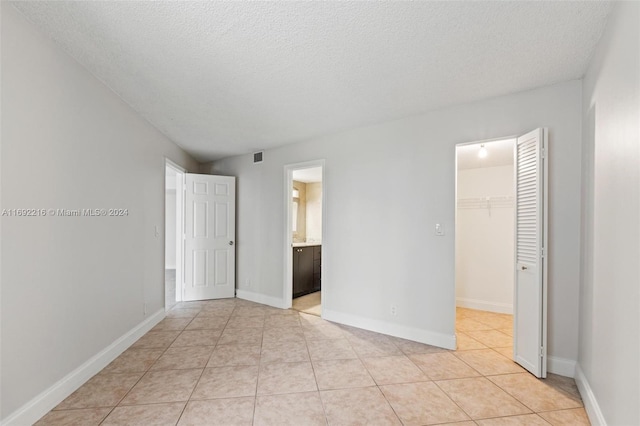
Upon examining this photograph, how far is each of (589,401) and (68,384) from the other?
3.59 metres

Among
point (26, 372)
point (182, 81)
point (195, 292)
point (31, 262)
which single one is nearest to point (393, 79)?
point (182, 81)

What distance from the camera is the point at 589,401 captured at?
1921mm

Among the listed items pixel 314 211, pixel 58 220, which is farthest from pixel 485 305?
pixel 58 220

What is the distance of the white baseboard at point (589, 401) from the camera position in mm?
1720

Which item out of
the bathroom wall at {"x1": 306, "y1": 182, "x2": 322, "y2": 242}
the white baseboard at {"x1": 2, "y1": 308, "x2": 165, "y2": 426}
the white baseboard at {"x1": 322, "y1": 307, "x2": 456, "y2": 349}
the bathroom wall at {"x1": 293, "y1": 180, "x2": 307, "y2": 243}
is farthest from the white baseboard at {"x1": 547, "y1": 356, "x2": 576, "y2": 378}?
the bathroom wall at {"x1": 293, "y1": 180, "x2": 307, "y2": 243}

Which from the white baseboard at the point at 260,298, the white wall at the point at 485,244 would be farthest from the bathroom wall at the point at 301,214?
the white wall at the point at 485,244

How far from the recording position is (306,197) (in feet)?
22.4

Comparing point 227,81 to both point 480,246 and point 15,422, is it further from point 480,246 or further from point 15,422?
point 480,246

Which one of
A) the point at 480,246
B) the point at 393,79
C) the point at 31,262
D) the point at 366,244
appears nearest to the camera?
the point at 31,262

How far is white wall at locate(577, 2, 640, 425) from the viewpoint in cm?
133

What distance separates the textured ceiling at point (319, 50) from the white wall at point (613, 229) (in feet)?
1.03

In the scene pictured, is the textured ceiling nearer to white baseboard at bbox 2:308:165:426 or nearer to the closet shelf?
the closet shelf

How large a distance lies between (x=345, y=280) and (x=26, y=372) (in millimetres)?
2902

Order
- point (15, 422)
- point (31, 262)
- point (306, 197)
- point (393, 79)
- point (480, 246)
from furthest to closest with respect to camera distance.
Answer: point (306, 197) → point (480, 246) → point (393, 79) → point (31, 262) → point (15, 422)
